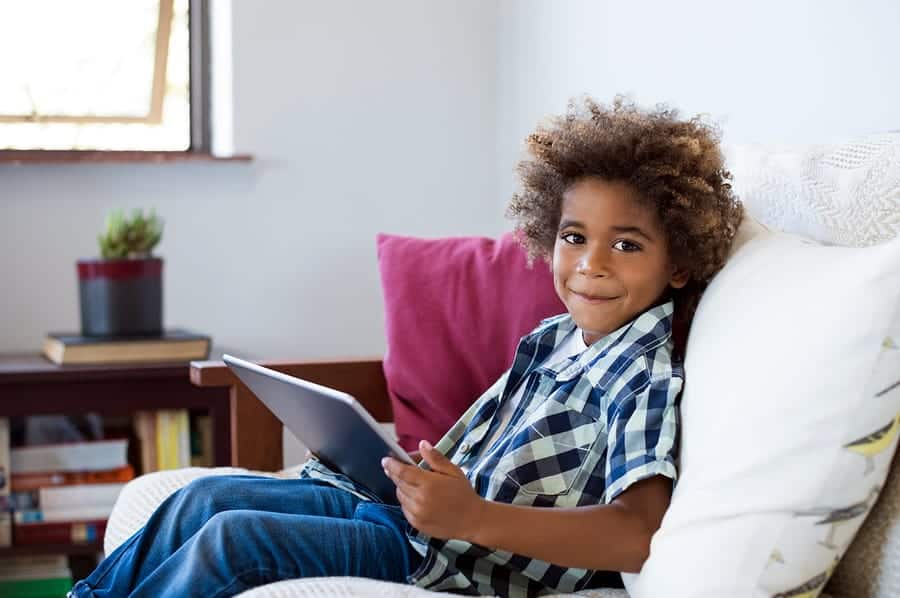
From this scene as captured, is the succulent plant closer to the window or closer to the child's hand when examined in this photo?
the window

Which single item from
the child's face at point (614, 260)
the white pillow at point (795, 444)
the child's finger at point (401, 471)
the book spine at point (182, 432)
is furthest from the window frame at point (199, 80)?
the white pillow at point (795, 444)

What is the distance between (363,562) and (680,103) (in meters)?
0.96

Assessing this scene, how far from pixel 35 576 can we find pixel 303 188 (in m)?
0.91

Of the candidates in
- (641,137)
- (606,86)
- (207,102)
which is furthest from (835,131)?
(207,102)

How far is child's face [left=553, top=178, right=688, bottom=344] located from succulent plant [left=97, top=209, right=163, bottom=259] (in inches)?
45.7

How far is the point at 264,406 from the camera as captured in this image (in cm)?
165

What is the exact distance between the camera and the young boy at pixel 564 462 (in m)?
1.08

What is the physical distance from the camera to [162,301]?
2246mm

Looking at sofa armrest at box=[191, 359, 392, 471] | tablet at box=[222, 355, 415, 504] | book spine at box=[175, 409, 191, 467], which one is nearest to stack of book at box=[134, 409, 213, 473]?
book spine at box=[175, 409, 191, 467]

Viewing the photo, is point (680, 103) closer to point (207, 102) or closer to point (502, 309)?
point (502, 309)

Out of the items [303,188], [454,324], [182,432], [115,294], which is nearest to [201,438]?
[182,432]

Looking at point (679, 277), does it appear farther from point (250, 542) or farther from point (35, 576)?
point (35, 576)

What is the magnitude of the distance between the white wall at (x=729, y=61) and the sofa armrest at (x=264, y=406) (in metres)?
0.63

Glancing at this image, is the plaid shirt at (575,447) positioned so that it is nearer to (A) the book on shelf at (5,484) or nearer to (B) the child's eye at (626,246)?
(B) the child's eye at (626,246)
